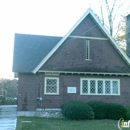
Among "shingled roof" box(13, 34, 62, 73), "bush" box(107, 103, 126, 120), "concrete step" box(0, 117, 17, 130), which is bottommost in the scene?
"concrete step" box(0, 117, 17, 130)

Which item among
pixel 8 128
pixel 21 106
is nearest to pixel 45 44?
pixel 21 106

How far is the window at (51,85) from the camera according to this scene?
69.6 ft

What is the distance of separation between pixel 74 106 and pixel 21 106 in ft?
16.6

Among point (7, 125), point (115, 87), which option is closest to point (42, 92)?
point (7, 125)

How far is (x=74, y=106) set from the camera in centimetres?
1830

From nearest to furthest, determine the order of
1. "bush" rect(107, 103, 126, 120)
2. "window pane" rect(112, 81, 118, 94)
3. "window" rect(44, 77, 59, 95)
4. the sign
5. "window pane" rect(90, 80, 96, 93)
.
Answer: "bush" rect(107, 103, 126, 120) → "window" rect(44, 77, 59, 95) → the sign → "window pane" rect(90, 80, 96, 93) → "window pane" rect(112, 81, 118, 94)

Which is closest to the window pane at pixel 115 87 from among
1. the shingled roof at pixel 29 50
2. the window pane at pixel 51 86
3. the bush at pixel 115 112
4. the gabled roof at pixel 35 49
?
the gabled roof at pixel 35 49

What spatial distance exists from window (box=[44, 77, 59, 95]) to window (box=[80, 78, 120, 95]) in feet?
7.11

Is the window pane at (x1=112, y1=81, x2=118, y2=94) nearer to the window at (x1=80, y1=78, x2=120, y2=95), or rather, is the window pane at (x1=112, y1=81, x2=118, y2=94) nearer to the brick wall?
the window at (x1=80, y1=78, x2=120, y2=95)

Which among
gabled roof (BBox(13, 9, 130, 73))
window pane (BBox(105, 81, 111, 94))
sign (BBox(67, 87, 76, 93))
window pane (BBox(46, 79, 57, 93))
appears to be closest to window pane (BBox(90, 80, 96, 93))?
window pane (BBox(105, 81, 111, 94))

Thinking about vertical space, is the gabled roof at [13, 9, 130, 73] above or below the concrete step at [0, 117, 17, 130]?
above

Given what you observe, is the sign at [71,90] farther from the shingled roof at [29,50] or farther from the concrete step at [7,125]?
the concrete step at [7,125]

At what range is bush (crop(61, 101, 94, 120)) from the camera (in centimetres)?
1806

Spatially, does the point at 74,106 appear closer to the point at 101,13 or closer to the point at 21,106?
the point at 21,106
